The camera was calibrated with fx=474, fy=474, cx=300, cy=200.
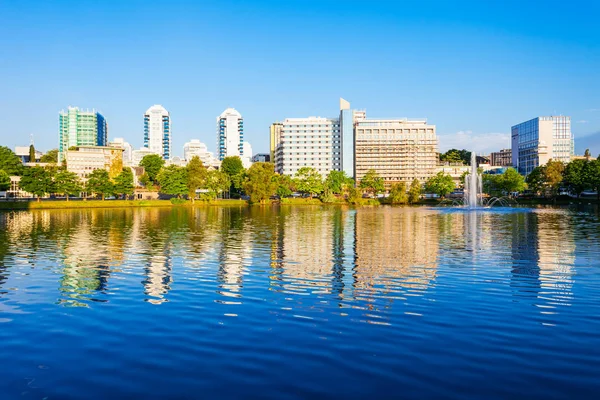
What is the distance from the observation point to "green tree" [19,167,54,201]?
415ft

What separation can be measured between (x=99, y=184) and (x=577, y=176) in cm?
14746

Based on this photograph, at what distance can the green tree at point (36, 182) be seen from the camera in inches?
4975

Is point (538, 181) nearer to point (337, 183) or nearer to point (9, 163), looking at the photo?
point (337, 183)

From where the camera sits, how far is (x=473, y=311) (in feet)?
57.1

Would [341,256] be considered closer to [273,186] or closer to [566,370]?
[566,370]

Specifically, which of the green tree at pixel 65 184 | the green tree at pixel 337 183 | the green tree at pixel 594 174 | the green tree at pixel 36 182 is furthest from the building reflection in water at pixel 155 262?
the green tree at pixel 594 174

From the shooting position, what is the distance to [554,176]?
15988 cm

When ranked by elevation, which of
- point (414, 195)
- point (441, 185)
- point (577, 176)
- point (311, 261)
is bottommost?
point (311, 261)

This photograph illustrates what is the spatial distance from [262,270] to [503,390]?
675 inches

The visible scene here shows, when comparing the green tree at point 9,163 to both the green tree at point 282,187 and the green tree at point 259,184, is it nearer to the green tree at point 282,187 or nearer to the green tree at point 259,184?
the green tree at point 259,184

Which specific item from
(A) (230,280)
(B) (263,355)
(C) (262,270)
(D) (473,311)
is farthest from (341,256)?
(B) (263,355)

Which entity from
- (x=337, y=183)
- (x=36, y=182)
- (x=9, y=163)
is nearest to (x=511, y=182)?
(x=337, y=183)

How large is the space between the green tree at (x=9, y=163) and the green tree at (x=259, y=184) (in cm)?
8159

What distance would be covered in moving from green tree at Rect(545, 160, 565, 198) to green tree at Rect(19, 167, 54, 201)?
6152 inches
